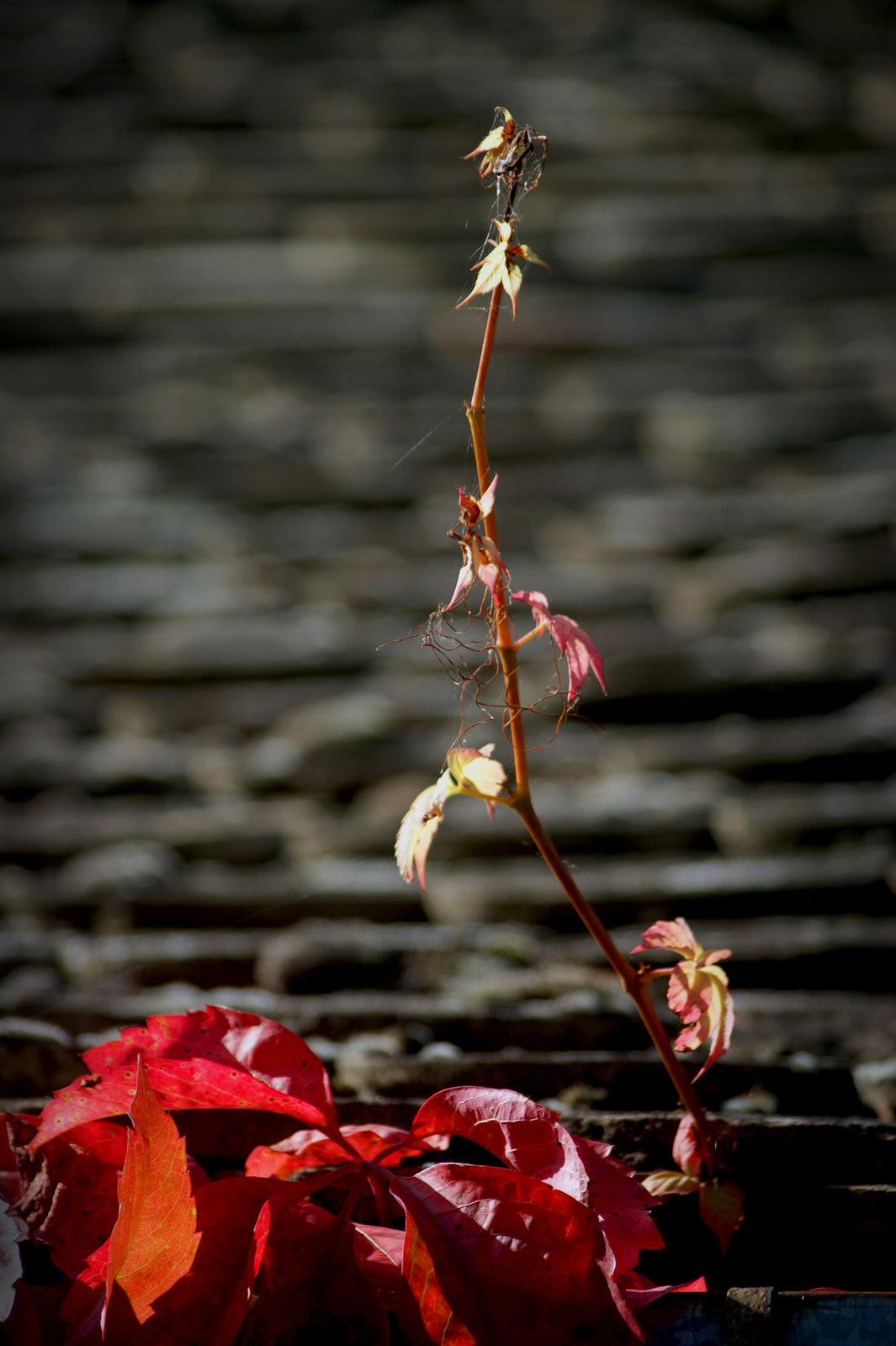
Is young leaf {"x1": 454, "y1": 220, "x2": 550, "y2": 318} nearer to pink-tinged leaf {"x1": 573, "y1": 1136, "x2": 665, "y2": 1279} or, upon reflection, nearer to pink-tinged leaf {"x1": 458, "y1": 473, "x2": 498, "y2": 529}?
pink-tinged leaf {"x1": 458, "y1": 473, "x2": 498, "y2": 529}

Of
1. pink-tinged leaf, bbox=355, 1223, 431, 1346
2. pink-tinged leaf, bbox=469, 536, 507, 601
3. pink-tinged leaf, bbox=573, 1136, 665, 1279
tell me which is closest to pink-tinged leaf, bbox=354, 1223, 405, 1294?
pink-tinged leaf, bbox=355, 1223, 431, 1346

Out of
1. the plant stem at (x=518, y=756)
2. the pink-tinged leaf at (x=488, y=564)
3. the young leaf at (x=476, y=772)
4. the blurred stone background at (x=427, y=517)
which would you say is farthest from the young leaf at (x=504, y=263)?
the blurred stone background at (x=427, y=517)

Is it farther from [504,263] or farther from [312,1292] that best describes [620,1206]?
[504,263]

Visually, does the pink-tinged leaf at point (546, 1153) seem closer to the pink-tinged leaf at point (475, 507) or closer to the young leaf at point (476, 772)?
the young leaf at point (476, 772)

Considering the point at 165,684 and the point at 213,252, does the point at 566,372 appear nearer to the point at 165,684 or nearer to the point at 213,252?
the point at 213,252

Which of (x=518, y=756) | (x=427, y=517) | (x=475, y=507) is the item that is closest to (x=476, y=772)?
(x=518, y=756)

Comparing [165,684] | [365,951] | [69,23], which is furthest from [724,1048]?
[69,23]
